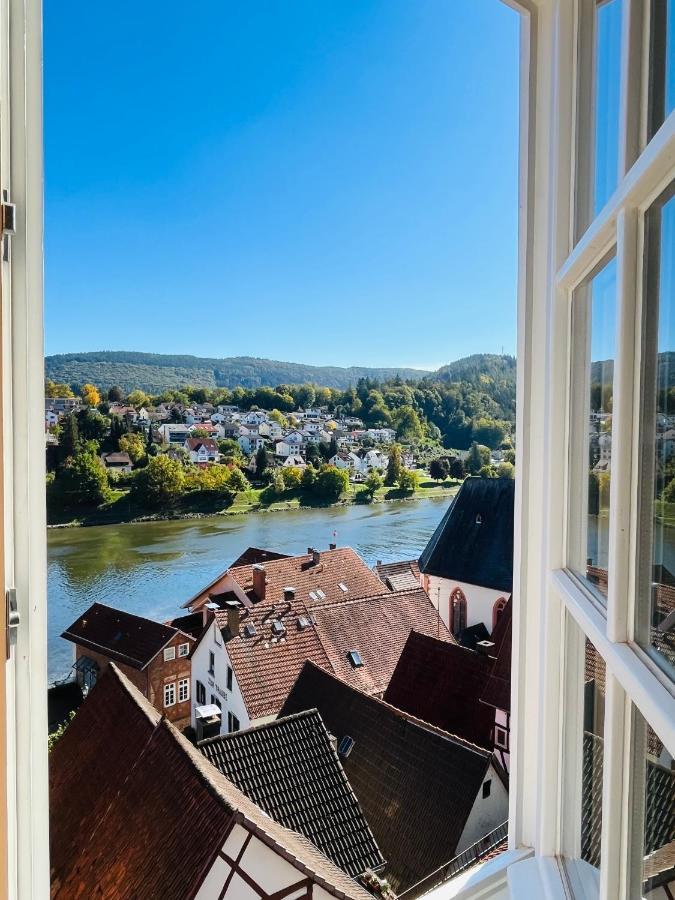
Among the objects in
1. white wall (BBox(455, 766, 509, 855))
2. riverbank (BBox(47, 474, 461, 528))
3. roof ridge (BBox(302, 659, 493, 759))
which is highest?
riverbank (BBox(47, 474, 461, 528))

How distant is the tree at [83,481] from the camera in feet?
4.25

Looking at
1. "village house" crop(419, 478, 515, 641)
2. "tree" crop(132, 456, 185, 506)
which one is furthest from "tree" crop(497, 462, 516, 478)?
"tree" crop(132, 456, 185, 506)

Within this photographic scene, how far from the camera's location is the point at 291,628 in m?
2.52

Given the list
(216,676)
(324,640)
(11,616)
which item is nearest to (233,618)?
(216,676)

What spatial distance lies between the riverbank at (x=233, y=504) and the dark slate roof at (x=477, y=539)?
15 centimetres

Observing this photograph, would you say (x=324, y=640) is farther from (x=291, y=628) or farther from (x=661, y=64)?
(x=661, y=64)

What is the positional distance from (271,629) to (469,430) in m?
1.13

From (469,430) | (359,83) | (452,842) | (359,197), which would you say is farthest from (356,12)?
(452,842)

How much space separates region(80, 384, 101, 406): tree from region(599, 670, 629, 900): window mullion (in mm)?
1224

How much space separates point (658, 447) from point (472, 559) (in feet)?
8.70

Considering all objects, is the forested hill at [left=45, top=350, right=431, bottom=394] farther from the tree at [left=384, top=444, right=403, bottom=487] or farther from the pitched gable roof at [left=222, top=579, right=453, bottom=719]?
the pitched gable roof at [left=222, top=579, right=453, bottom=719]

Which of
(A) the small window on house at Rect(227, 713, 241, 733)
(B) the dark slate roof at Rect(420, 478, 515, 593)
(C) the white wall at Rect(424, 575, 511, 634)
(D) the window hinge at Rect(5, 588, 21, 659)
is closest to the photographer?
(D) the window hinge at Rect(5, 588, 21, 659)

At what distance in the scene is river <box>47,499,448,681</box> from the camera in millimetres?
1512

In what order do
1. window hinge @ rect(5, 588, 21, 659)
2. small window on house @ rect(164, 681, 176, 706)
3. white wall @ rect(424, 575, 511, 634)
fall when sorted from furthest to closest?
white wall @ rect(424, 575, 511, 634), small window on house @ rect(164, 681, 176, 706), window hinge @ rect(5, 588, 21, 659)
